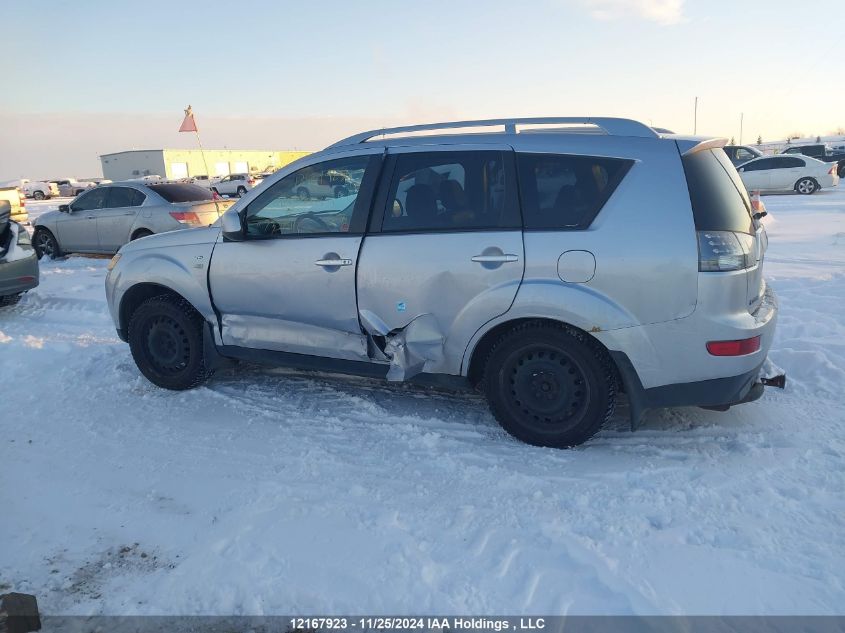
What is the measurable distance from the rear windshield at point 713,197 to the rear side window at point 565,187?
0.36m

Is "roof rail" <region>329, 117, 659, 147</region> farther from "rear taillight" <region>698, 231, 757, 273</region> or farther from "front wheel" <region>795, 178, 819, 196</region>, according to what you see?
"front wheel" <region>795, 178, 819, 196</region>

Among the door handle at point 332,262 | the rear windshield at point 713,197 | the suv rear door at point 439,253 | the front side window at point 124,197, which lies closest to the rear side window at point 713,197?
the rear windshield at point 713,197

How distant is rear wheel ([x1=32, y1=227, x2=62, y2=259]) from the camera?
1235 cm

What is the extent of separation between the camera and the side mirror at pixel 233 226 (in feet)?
14.4

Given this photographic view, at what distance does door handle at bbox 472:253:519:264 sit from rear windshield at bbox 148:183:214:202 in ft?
28.8

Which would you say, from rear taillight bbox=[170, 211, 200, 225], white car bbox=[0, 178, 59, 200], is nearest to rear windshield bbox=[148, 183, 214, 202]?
rear taillight bbox=[170, 211, 200, 225]

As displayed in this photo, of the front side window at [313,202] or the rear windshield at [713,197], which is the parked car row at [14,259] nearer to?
the front side window at [313,202]

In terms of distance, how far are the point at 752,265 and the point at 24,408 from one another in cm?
509

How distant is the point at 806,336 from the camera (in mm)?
5555

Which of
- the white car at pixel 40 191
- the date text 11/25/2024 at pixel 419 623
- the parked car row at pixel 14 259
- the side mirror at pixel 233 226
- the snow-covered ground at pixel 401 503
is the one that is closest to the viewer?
the date text 11/25/2024 at pixel 419 623

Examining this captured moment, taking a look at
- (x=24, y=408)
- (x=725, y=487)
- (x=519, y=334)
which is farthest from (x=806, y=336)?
(x=24, y=408)

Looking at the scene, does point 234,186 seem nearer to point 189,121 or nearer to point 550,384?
→ point 189,121

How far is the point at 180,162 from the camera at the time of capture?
73.2 meters

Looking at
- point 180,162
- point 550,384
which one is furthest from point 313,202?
point 180,162
